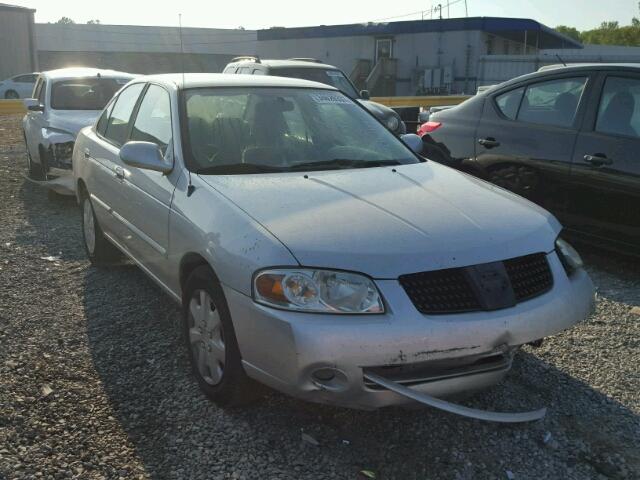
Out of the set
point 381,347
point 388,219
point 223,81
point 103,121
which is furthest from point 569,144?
point 103,121

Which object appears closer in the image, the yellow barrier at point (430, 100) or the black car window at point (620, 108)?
the black car window at point (620, 108)

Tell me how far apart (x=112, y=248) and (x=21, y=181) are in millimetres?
5351

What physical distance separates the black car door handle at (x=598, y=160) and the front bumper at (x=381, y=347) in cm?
273

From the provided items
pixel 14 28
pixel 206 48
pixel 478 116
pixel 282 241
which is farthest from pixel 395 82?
pixel 282 241

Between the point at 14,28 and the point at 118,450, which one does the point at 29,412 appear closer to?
the point at 118,450

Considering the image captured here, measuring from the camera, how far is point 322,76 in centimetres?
1190

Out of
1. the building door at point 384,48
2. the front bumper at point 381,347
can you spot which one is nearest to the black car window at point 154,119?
the front bumper at point 381,347

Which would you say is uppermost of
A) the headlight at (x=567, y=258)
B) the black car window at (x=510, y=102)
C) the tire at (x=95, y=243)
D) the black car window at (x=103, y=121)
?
the black car window at (x=510, y=102)

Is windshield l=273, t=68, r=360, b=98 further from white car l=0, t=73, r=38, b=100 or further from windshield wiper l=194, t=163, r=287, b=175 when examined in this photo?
white car l=0, t=73, r=38, b=100

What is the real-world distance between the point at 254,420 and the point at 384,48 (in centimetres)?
3490

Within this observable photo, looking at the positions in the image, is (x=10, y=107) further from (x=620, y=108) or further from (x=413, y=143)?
(x=620, y=108)

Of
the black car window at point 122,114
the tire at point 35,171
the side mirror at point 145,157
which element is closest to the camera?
the side mirror at point 145,157

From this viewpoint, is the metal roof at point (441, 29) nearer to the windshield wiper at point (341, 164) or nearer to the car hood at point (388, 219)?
the windshield wiper at point (341, 164)

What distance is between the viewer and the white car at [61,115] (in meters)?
8.38
